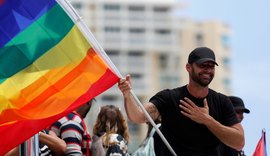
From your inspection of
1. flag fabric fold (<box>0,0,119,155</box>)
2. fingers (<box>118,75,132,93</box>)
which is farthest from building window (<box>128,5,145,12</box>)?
flag fabric fold (<box>0,0,119,155</box>)

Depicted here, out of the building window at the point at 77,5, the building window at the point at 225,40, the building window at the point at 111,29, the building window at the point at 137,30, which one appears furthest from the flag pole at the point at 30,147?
the building window at the point at 225,40

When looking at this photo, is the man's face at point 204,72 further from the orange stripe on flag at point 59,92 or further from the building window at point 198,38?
the building window at point 198,38

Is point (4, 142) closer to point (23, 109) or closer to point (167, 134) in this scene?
point (23, 109)

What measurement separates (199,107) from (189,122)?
0.84ft

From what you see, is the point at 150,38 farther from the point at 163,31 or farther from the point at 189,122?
the point at 189,122

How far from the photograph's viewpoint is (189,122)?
385 inches

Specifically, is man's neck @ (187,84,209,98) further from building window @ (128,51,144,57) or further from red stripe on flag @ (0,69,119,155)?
building window @ (128,51,144,57)

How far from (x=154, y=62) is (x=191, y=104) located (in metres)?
103

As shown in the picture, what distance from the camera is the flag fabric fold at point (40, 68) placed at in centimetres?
891

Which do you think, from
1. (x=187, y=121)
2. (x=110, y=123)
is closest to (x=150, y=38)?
(x=110, y=123)

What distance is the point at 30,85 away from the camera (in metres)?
8.99

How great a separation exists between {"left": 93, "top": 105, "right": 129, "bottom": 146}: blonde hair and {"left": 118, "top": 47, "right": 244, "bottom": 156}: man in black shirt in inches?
28.3

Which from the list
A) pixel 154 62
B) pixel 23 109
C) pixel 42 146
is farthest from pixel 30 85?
pixel 154 62

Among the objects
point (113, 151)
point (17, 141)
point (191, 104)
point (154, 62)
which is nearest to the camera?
point (17, 141)
